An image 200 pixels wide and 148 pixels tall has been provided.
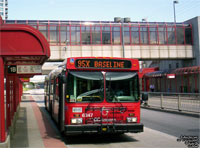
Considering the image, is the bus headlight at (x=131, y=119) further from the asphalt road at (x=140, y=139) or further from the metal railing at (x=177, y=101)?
the metal railing at (x=177, y=101)

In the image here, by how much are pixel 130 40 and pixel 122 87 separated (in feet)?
92.1

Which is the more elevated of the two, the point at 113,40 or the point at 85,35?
the point at 85,35

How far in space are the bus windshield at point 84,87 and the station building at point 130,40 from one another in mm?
25277

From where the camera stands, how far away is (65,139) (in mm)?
9930

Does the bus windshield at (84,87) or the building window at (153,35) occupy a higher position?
the building window at (153,35)

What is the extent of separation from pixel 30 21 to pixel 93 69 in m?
28.1

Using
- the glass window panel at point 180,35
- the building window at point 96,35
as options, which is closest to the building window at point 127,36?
the building window at point 96,35

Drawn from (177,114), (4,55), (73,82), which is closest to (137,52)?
(177,114)

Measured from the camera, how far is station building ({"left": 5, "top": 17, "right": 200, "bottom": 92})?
115ft

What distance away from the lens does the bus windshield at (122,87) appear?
9.08 metres

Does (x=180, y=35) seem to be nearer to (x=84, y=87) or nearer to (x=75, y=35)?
(x=75, y=35)

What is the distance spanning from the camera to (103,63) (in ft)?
30.5

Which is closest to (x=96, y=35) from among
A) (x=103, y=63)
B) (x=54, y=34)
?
(x=54, y=34)

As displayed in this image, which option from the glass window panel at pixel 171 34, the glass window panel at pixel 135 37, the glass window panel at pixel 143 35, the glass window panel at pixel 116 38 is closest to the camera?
the glass window panel at pixel 116 38
